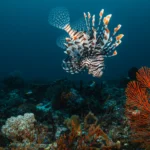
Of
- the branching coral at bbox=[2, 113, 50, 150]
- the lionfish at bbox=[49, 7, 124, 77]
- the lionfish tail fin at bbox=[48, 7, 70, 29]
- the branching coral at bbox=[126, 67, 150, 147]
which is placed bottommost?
the branching coral at bbox=[2, 113, 50, 150]

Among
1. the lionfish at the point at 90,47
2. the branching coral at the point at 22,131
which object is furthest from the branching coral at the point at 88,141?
the lionfish at the point at 90,47

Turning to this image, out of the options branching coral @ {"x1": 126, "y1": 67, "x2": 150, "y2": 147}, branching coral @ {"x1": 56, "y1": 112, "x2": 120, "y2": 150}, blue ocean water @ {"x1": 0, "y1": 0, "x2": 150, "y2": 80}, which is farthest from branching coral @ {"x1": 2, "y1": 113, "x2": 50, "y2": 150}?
blue ocean water @ {"x1": 0, "y1": 0, "x2": 150, "y2": 80}

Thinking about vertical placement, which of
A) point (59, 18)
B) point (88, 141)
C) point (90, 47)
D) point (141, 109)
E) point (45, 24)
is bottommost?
point (88, 141)

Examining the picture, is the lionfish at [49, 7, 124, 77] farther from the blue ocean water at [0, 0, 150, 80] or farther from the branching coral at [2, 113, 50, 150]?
the blue ocean water at [0, 0, 150, 80]

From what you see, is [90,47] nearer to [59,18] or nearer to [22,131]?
[59,18]

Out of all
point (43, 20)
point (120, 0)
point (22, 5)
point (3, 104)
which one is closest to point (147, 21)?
point (120, 0)

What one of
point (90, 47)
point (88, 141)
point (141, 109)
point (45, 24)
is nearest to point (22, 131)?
point (88, 141)

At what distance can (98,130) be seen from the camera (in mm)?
4363

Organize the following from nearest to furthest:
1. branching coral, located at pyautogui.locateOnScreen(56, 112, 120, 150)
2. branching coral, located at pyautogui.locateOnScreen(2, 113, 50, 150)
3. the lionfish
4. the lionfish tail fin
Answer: branching coral, located at pyautogui.locateOnScreen(56, 112, 120, 150)
branching coral, located at pyautogui.locateOnScreen(2, 113, 50, 150)
the lionfish
the lionfish tail fin

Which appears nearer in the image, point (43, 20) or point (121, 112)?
point (121, 112)

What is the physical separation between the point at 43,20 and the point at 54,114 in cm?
11985

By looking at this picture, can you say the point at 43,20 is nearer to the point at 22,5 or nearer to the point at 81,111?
the point at 22,5

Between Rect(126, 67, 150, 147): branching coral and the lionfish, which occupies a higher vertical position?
the lionfish

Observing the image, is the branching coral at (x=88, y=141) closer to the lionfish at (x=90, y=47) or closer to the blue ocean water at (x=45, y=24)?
the lionfish at (x=90, y=47)
